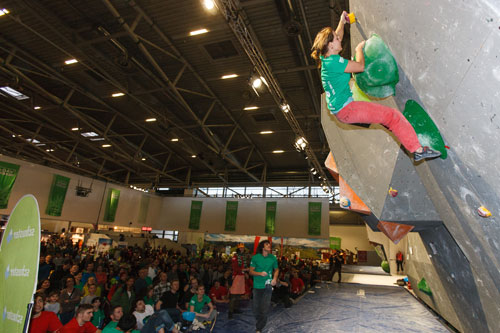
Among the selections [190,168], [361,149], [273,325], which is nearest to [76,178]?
[190,168]

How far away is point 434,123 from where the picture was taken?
1.91 m

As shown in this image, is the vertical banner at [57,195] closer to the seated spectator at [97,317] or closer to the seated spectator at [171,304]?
the seated spectator at [97,317]

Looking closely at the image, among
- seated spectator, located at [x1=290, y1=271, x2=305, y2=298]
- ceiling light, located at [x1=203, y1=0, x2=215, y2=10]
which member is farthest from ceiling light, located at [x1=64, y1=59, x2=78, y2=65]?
seated spectator, located at [x1=290, y1=271, x2=305, y2=298]

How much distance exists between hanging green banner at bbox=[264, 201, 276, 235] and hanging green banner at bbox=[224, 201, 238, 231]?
2.11m

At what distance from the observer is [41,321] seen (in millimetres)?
3479

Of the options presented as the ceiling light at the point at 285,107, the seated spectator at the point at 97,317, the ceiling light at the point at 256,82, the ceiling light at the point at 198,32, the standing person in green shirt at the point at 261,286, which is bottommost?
the seated spectator at the point at 97,317

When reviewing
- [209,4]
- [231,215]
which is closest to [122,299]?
[209,4]

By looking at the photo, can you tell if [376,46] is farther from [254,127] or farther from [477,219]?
[254,127]

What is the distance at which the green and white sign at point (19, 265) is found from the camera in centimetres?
131

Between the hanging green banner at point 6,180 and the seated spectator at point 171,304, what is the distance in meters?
10.7

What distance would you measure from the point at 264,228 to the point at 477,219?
52.6ft

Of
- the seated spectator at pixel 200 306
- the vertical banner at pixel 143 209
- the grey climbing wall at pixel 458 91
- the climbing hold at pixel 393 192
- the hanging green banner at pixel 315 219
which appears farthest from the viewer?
the vertical banner at pixel 143 209

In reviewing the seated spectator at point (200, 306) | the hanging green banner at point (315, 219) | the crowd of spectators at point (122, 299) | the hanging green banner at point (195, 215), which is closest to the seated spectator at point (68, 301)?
the crowd of spectators at point (122, 299)

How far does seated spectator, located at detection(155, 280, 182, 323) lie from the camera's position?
4734 millimetres
